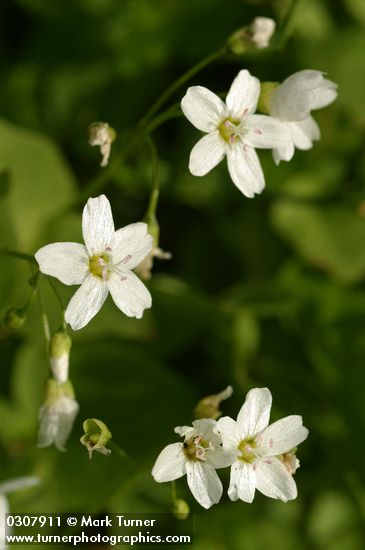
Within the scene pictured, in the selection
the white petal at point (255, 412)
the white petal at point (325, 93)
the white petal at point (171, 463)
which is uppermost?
the white petal at point (325, 93)

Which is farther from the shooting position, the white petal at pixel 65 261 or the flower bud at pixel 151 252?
the flower bud at pixel 151 252

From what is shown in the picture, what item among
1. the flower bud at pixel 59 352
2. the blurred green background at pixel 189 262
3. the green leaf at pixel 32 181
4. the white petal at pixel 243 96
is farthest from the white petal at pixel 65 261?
the green leaf at pixel 32 181

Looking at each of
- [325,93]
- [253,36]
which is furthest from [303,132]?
[253,36]

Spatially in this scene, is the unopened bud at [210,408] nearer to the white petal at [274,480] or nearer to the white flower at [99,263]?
the white petal at [274,480]

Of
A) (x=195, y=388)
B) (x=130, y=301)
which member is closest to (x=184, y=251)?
(x=195, y=388)

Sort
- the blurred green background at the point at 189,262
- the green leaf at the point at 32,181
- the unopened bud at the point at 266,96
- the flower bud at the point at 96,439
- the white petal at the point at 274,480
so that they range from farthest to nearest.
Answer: the green leaf at the point at 32,181 → the blurred green background at the point at 189,262 → the unopened bud at the point at 266,96 → the white petal at the point at 274,480 → the flower bud at the point at 96,439

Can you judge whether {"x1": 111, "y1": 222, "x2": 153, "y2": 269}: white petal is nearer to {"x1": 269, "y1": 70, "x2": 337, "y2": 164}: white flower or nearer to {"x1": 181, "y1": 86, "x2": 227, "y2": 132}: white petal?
{"x1": 181, "y1": 86, "x2": 227, "y2": 132}: white petal
